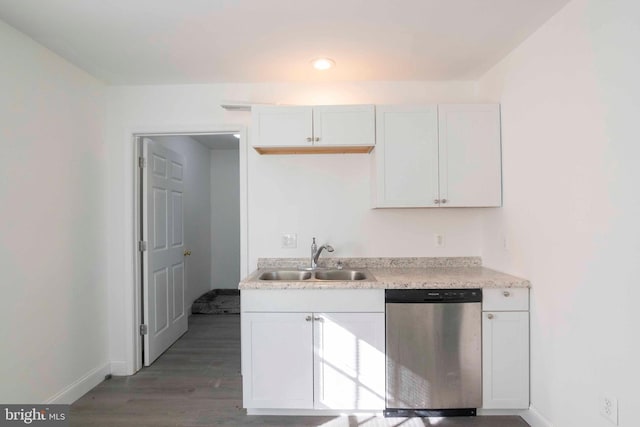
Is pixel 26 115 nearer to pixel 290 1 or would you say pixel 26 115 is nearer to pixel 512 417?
pixel 290 1

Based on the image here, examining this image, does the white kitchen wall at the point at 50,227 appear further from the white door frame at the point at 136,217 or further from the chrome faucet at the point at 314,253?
the chrome faucet at the point at 314,253

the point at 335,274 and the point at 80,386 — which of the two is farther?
the point at 335,274

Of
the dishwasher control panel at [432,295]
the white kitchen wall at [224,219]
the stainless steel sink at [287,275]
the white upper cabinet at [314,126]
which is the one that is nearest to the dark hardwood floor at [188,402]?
the dishwasher control panel at [432,295]

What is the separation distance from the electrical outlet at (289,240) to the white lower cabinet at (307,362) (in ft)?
2.13

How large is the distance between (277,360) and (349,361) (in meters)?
0.47

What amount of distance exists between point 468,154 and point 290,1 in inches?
61.1

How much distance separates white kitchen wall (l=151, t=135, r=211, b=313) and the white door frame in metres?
1.00

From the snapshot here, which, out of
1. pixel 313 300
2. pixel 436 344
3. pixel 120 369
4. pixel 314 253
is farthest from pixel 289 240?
pixel 120 369

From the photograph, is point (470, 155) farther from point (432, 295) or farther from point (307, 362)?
point (307, 362)

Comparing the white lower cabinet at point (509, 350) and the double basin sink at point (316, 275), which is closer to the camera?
the white lower cabinet at point (509, 350)

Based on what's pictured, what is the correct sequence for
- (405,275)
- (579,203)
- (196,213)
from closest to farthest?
(579,203) → (405,275) → (196,213)

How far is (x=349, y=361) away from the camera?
2.05 meters

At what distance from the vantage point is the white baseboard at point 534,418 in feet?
6.20

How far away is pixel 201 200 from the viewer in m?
4.78
